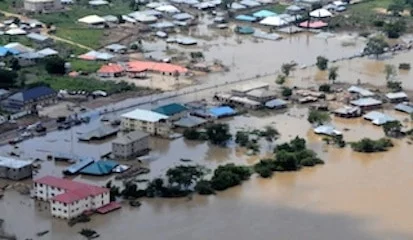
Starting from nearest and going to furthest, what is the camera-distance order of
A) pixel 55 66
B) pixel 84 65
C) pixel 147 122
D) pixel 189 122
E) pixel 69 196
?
pixel 69 196 → pixel 147 122 → pixel 189 122 → pixel 55 66 → pixel 84 65

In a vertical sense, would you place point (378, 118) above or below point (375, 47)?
below

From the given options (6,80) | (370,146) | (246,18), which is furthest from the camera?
(246,18)

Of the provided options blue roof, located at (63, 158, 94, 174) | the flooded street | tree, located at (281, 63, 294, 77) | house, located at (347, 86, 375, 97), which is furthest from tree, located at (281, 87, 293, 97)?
blue roof, located at (63, 158, 94, 174)

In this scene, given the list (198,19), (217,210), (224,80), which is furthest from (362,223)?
(198,19)

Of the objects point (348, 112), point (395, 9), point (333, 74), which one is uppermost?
point (395, 9)

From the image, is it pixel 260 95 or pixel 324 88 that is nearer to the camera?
pixel 260 95

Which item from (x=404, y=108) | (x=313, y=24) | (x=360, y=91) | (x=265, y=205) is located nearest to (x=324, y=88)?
(x=360, y=91)

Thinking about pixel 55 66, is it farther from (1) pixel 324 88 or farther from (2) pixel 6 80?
(1) pixel 324 88
